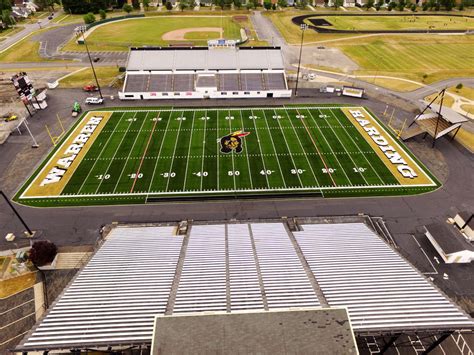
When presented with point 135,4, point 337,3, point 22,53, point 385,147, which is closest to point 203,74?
point 385,147

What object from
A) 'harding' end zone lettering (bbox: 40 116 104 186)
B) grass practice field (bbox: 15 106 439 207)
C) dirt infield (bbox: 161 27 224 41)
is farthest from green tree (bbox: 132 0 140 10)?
'harding' end zone lettering (bbox: 40 116 104 186)

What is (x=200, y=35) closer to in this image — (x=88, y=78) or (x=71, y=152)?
(x=88, y=78)

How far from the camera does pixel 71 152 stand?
44.6m

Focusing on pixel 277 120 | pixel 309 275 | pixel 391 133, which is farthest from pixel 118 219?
pixel 391 133

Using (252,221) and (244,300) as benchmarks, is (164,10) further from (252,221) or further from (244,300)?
(244,300)

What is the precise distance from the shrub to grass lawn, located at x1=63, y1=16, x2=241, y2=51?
7752 centimetres

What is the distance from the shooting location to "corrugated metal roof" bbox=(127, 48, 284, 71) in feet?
210

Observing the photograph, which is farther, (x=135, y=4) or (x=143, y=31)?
(x=135, y=4)

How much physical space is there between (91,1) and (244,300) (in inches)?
5910

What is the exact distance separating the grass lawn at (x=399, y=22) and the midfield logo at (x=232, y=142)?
87.9 m

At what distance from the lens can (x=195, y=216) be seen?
3484 cm

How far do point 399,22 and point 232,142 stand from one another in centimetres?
11453

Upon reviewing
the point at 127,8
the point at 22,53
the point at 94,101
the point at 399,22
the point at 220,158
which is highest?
the point at 127,8

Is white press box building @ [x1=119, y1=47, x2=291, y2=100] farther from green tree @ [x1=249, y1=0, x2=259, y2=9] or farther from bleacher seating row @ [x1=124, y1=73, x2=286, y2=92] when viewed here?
green tree @ [x1=249, y1=0, x2=259, y2=9]
